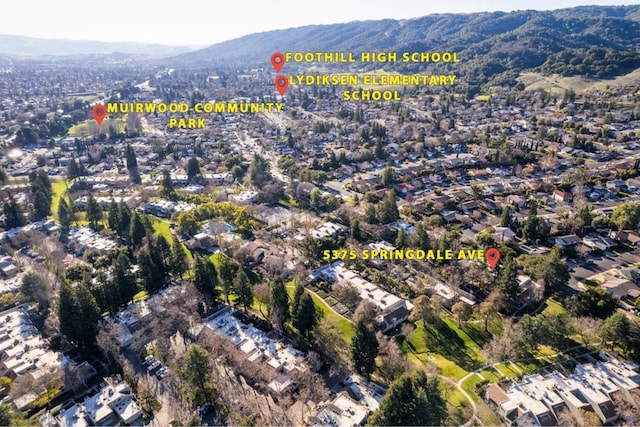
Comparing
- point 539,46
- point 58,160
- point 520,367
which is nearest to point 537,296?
point 520,367

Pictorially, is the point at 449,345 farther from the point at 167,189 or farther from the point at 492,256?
the point at 167,189

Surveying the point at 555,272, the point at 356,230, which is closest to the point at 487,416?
the point at 555,272

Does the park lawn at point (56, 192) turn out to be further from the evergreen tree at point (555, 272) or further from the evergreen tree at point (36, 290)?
the evergreen tree at point (555, 272)

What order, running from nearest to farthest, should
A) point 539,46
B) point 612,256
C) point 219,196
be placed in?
point 612,256, point 219,196, point 539,46

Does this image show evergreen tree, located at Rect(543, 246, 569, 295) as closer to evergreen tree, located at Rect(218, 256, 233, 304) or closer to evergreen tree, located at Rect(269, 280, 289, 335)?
evergreen tree, located at Rect(269, 280, 289, 335)

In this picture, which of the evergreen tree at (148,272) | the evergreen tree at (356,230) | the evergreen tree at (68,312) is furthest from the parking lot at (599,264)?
the evergreen tree at (68,312)

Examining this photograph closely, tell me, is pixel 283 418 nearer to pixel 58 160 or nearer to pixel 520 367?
pixel 520 367
